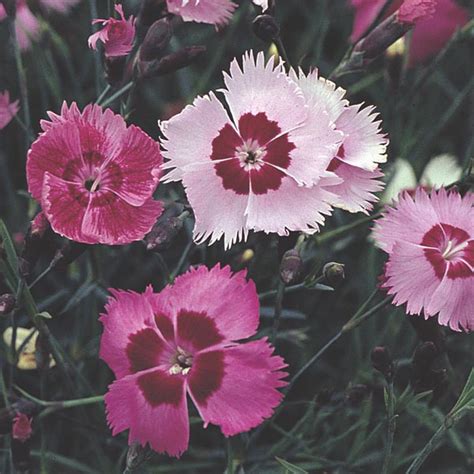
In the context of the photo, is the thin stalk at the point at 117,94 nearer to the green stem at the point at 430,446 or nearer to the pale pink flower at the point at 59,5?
the pale pink flower at the point at 59,5

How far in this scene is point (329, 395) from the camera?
1180mm

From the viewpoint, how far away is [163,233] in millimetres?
982

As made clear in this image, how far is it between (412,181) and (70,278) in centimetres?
63

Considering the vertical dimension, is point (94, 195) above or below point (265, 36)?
below

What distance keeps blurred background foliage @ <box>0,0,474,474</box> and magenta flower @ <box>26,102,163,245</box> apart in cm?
9

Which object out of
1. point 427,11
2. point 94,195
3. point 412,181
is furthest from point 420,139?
point 94,195

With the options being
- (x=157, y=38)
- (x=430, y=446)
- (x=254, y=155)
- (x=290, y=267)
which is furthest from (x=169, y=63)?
(x=430, y=446)

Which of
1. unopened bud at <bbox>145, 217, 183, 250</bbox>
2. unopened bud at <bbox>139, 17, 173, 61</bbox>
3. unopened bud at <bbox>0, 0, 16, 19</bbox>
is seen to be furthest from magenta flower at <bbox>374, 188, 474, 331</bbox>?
unopened bud at <bbox>0, 0, 16, 19</bbox>

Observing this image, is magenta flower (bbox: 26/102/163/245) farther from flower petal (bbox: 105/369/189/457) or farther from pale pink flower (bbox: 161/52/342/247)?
flower petal (bbox: 105/369/189/457)

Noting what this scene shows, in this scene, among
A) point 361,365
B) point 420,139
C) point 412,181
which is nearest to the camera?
point 361,365

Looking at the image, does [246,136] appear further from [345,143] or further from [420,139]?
[420,139]

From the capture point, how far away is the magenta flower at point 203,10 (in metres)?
1.07

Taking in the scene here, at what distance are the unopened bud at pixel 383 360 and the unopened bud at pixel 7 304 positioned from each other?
0.43 m

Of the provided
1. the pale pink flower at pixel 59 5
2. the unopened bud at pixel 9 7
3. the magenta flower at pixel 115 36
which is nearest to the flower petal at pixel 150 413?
the magenta flower at pixel 115 36
